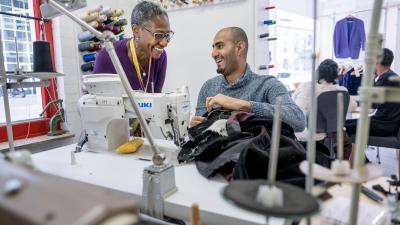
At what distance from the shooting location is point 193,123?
1.69 meters

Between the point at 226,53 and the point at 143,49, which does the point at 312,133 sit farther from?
the point at 143,49

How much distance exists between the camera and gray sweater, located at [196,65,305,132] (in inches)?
63.8

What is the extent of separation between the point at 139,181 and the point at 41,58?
1.16 m

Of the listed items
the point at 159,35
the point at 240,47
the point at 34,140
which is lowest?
the point at 34,140

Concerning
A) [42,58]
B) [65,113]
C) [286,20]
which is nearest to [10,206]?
[42,58]

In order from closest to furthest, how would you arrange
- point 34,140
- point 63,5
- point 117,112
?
point 63,5 < point 117,112 < point 34,140

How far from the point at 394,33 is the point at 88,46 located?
5.28 metres

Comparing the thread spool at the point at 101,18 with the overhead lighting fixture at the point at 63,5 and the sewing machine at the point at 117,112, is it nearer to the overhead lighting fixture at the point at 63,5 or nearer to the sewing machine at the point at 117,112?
the sewing machine at the point at 117,112

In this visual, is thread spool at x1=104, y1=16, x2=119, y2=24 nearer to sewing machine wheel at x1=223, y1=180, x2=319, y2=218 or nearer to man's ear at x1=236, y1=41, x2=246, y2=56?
man's ear at x1=236, y1=41, x2=246, y2=56

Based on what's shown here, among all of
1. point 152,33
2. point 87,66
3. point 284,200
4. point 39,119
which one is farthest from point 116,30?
point 284,200

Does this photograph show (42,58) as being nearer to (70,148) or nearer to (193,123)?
(70,148)

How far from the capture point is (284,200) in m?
0.44

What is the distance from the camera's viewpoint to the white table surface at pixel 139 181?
91 centimetres

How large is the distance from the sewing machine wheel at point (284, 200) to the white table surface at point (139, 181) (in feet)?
0.72
